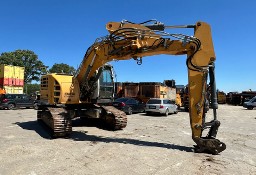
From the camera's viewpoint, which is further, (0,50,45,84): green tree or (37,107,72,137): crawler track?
(0,50,45,84): green tree

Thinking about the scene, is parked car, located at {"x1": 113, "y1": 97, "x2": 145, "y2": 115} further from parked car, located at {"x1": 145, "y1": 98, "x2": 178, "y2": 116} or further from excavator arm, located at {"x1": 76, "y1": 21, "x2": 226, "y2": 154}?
excavator arm, located at {"x1": 76, "y1": 21, "x2": 226, "y2": 154}

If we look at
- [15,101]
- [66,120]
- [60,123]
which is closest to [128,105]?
[15,101]

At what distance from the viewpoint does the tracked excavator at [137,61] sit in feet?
32.8

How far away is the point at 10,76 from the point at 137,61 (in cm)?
2458

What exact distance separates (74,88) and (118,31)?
153 inches

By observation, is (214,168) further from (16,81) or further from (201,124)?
(16,81)

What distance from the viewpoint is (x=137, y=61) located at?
11.6 metres

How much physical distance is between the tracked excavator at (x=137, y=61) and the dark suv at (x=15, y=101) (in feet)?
52.0

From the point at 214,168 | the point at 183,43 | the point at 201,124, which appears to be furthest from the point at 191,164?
the point at 183,43

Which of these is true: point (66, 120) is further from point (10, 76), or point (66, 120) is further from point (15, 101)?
point (10, 76)

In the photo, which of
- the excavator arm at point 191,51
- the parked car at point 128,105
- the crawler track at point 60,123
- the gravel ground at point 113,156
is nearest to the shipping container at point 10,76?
the parked car at point 128,105

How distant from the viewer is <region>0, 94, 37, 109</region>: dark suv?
28203 mm

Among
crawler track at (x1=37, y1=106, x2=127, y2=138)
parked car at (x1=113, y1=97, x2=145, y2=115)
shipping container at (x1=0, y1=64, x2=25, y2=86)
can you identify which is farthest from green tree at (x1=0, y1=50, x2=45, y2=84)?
crawler track at (x1=37, y1=106, x2=127, y2=138)

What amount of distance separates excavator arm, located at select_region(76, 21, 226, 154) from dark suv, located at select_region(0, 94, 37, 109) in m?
20.3
